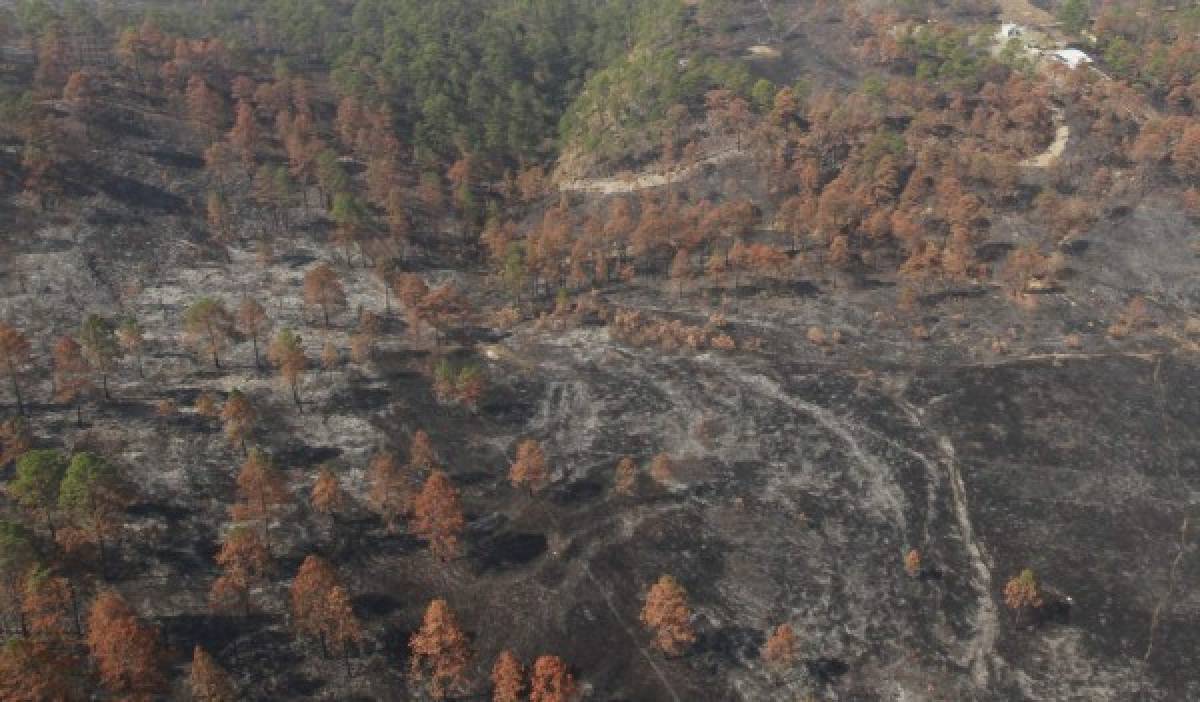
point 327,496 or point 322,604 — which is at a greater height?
point 322,604

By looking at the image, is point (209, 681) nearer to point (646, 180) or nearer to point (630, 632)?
point (630, 632)

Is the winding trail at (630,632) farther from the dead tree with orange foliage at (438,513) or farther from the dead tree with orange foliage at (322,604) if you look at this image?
the dead tree with orange foliage at (322,604)

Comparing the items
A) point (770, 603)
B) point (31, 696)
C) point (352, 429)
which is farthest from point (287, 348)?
point (770, 603)

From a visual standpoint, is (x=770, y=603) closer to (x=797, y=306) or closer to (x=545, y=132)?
(x=797, y=306)

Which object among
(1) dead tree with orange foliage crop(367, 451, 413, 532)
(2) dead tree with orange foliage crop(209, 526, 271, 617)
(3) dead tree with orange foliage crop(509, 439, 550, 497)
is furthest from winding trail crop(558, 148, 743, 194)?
(2) dead tree with orange foliage crop(209, 526, 271, 617)

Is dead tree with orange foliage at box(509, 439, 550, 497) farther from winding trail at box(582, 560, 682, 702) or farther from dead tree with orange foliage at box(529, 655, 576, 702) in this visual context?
dead tree with orange foliage at box(529, 655, 576, 702)

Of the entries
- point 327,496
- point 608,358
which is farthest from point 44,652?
point 608,358

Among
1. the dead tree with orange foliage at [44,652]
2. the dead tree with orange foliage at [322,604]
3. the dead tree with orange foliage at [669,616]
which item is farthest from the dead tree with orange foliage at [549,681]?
the dead tree with orange foliage at [44,652]
